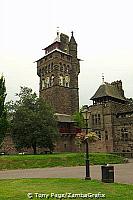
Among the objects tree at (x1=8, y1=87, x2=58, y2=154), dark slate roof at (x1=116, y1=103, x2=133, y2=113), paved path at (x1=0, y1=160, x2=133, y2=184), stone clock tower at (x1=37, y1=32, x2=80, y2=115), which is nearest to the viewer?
paved path at (x1=0, y1=160, x2=133, y2=184)

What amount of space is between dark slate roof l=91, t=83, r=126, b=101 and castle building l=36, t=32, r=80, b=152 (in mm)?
8893

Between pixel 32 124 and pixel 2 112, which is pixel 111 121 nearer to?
pixel 32 124

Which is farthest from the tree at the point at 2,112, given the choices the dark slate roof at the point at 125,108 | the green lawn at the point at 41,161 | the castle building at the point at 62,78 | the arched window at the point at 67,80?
the arched window at the point at 67,80

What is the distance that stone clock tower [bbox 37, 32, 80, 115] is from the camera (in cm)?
7894

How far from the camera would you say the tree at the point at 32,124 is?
5288 cm

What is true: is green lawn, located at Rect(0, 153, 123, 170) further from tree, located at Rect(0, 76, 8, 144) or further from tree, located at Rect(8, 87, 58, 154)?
tree, located at Rect(8, 87, 58, 154)

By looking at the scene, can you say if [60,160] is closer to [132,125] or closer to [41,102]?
[41,102]

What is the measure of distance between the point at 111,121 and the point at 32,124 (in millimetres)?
20233

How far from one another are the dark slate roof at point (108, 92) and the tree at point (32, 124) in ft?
56.7

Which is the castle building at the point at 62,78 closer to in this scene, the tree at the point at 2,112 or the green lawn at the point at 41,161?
the green lawn at the point at 41,161

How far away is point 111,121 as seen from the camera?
66125 millimetres

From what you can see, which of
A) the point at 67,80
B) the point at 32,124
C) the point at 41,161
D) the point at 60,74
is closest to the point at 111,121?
the point at 32,124

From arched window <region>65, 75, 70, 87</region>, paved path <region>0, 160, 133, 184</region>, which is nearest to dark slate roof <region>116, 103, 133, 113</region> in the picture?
arched window <region>65, 75, 70, 87</region>

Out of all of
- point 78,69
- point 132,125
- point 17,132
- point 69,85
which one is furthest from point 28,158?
point 78,69
